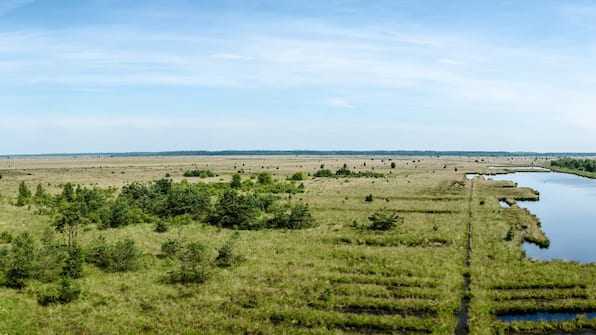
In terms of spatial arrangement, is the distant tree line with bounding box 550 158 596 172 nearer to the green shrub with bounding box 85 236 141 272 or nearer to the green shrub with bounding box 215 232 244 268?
the green shrub with bounding box 215 232 244 268

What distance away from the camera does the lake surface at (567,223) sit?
120 ft

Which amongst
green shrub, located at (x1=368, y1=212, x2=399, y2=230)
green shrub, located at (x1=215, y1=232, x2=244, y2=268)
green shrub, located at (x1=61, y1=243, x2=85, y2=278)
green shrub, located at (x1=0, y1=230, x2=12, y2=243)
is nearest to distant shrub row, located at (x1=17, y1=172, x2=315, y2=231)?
green shrub, located at (x1=0, y1=230, x2=12, y2=243)

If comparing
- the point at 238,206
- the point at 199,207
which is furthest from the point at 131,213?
the point at 238,206

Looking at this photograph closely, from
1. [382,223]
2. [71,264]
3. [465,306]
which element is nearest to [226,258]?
[71,264]

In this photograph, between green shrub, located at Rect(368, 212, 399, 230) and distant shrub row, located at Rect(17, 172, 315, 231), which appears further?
Result: distant shrub row, located at Rect(17, 172, 315, 231)

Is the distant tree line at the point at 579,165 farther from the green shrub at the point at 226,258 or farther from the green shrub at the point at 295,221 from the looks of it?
the green shrub at the point at 226,258

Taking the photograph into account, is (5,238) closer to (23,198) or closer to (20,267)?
(20,267)

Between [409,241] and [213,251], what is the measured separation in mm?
15846

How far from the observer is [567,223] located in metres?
51.4

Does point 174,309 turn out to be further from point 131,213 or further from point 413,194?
point 413,194

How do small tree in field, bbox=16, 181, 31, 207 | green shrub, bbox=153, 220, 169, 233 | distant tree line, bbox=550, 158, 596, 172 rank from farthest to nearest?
distant tree line, bbox=550, 158, 596, 172
small tree in field, bbox=16, 181, 31, 207
green shrub, bbox=153, 220, 169, 233

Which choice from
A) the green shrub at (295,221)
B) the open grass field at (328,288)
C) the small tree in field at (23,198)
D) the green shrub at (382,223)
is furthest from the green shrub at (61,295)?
the small tree in field at (23,198)

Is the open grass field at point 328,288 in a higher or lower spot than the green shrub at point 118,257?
lower

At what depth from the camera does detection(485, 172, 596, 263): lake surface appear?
120ft
